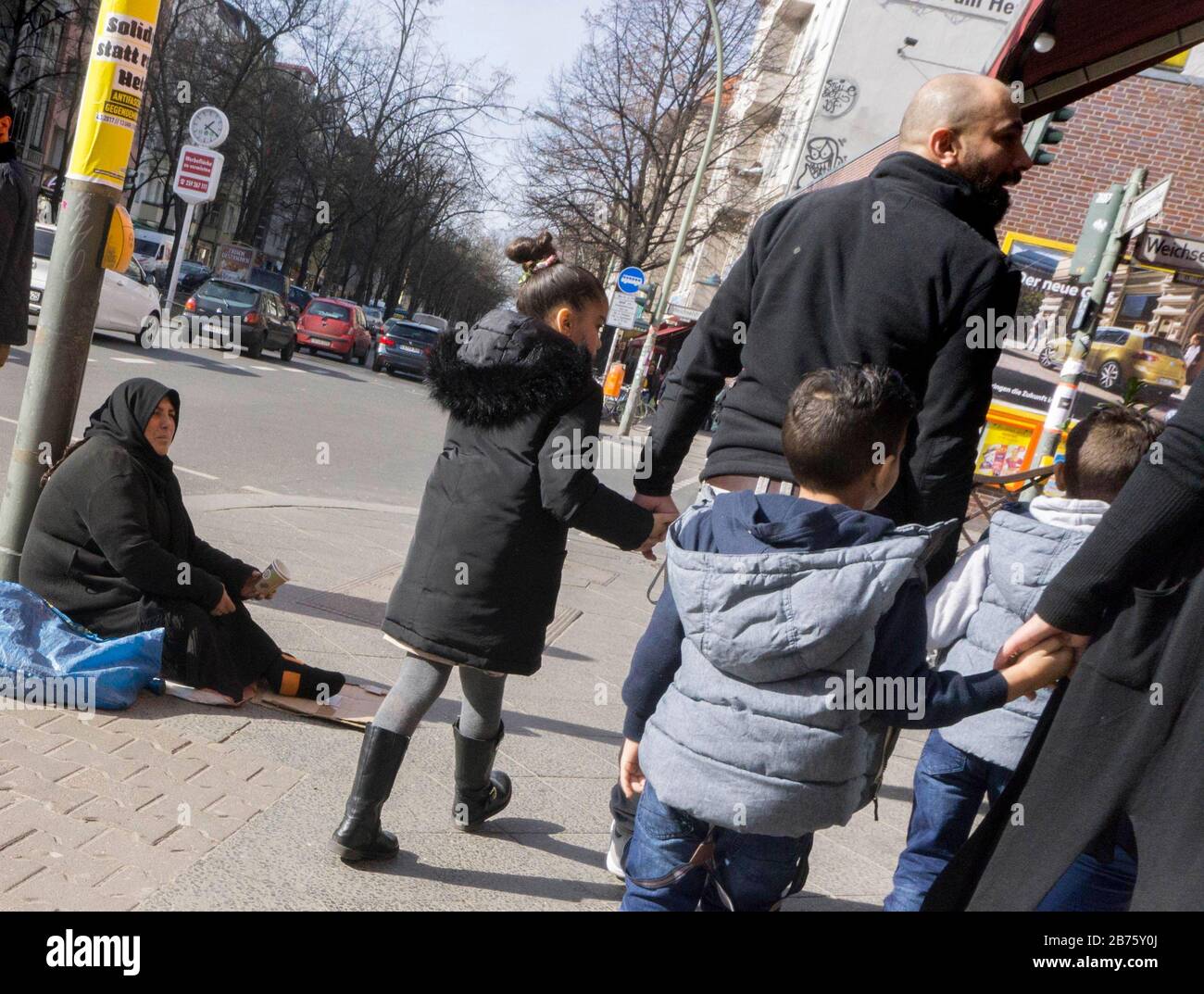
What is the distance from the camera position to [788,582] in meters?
2.24

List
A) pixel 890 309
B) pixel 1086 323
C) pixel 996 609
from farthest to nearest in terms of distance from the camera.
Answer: pixel 1086 323, pixel 996 609, pixel 890 309

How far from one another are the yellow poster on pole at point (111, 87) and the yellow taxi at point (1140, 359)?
14319 mm

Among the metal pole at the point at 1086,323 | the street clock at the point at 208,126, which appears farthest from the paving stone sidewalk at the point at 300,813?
the street clock at the point at 208,126

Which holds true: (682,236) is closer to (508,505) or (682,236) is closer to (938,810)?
(508,505)

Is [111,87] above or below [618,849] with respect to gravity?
above

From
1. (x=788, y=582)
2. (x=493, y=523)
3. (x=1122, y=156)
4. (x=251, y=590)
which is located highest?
(x=1122, y=156)

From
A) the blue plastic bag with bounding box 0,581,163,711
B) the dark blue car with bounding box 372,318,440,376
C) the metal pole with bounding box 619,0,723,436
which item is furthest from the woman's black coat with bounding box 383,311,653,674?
the dark blue car with bounding box 372,318,440,376

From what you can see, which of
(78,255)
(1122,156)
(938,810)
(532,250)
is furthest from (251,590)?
(1122,156)

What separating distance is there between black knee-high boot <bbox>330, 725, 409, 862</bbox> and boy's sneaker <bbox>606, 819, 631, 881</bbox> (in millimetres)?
683

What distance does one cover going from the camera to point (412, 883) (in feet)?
10.8

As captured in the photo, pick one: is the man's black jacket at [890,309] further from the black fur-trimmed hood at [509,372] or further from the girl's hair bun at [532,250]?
the girl's hair bun at [532,250]

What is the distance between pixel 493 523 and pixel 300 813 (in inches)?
42.7

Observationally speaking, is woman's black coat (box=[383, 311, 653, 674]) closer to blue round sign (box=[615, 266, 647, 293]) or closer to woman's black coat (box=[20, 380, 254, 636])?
woman's black coat (box=[20, 380, 254, 636])
